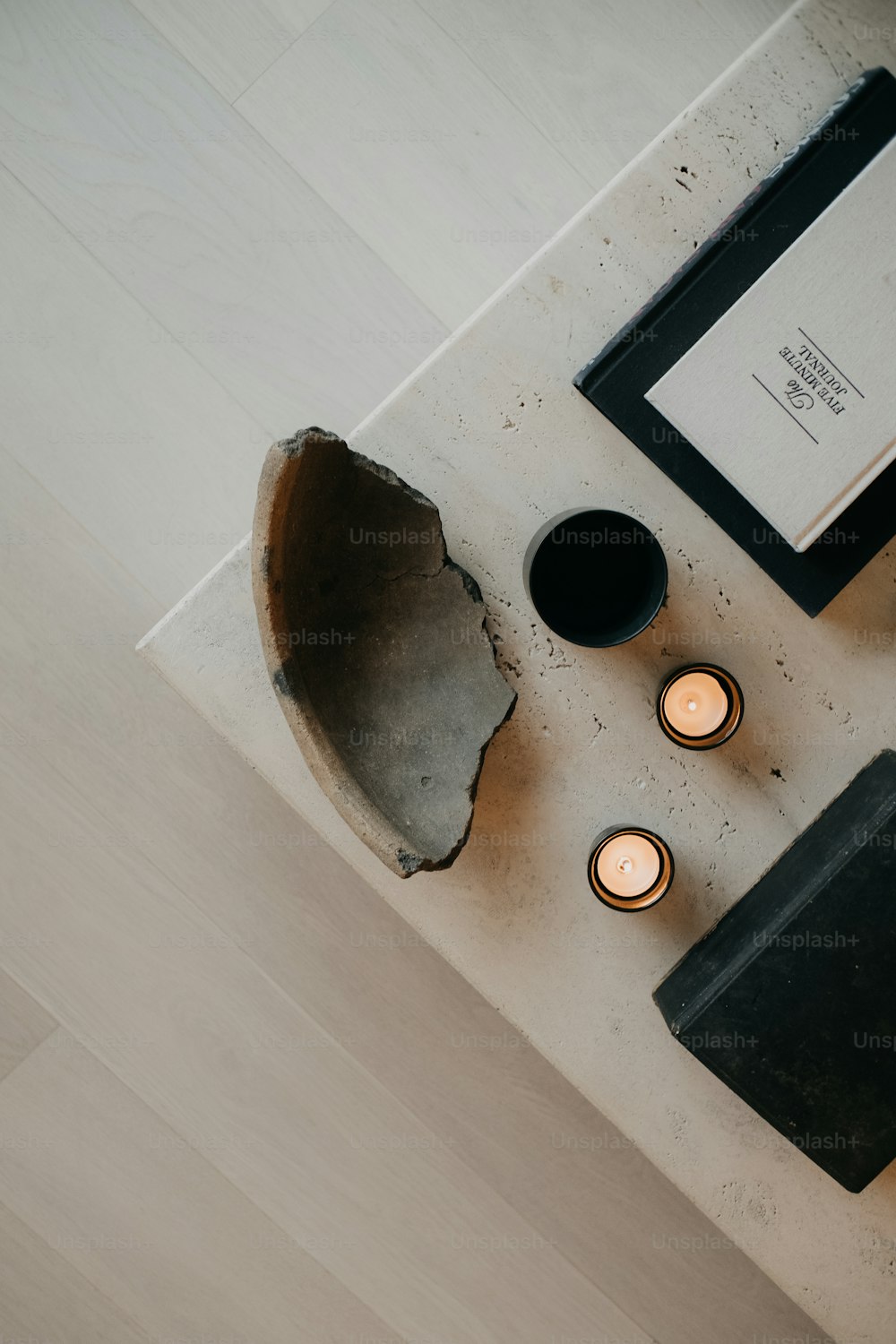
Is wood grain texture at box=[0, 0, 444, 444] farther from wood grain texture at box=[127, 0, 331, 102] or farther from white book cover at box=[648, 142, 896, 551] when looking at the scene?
white book cover at box=[648, 142, 896, 551]

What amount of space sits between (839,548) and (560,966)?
56 centimetres

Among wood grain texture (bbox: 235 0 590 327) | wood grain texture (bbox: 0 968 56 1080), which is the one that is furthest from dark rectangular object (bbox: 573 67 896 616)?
wood grain texture (bbox: 0 968 56 1080)

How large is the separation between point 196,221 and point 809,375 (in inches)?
35.0

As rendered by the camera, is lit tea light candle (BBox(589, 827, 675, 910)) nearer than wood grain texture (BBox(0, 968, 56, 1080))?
Yes

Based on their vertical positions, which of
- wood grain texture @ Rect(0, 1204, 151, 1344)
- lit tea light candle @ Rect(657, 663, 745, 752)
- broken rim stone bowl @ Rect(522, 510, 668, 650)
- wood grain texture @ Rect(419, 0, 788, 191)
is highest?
wood grain texture @ Rect(419, 0, 788, 191)

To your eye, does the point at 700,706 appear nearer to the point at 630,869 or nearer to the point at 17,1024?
the point at 630,869

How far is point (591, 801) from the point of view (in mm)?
997

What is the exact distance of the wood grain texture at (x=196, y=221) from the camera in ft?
4.13

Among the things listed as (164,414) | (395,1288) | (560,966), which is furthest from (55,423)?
(395,1288)

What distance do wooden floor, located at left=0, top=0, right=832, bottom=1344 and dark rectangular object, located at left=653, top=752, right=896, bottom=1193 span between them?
516 millimetres

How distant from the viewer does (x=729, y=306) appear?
0.92 meters

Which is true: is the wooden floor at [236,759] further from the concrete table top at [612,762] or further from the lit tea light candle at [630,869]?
the lit tea light candle at [630,869]

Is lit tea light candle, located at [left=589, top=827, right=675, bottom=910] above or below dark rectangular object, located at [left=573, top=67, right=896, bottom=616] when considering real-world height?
below

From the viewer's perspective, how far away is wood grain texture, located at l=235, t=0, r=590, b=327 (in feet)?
4.10
